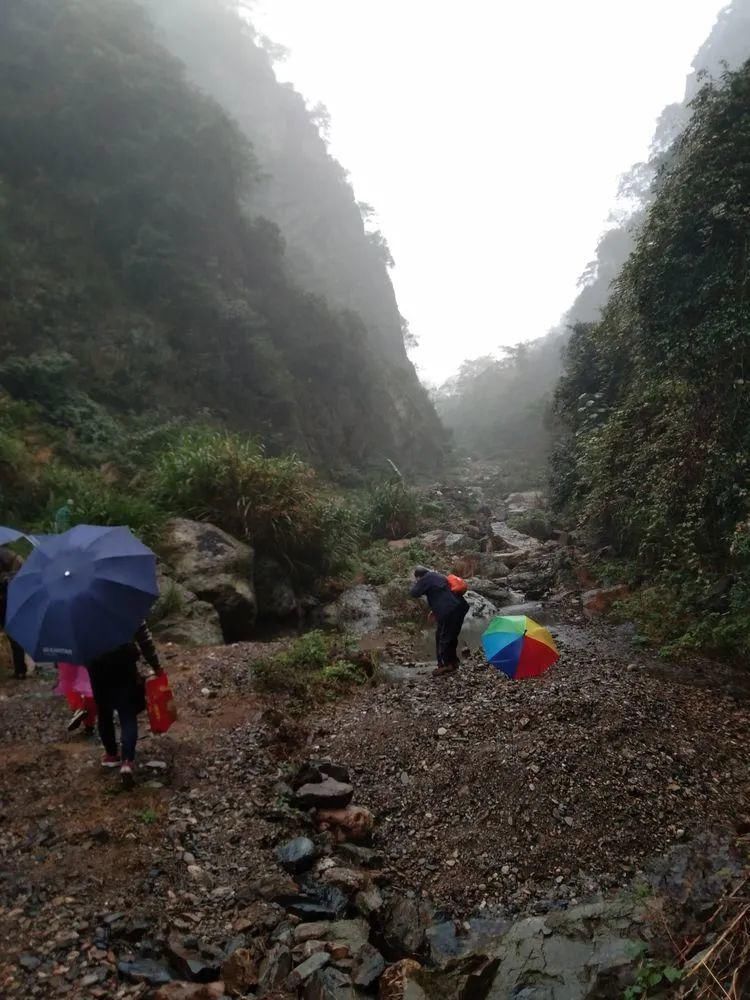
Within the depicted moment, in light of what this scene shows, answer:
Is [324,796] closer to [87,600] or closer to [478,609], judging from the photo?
[87,600]

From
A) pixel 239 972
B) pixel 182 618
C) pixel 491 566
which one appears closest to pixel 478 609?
pixel 491 566

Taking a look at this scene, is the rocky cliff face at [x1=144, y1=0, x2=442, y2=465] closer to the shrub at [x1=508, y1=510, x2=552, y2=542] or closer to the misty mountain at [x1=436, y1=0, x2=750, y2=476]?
the misty mountain at [x1=436, y1=0, x2=750, y2=476]

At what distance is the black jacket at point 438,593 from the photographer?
25.8ft

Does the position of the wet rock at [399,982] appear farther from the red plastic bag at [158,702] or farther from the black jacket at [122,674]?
the black jacket at [122,674]

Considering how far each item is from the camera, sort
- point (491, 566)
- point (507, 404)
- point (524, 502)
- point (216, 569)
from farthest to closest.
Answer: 1. point (507, 404)
2. point (524, 502)
3. point (491, 566)
4. point (216, 569)

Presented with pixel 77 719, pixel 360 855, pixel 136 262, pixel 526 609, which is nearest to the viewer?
pixel 360 855

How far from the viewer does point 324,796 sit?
4910mm

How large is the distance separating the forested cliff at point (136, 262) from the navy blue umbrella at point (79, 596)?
9.48 m

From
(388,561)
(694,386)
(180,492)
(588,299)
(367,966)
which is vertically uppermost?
(588,299)

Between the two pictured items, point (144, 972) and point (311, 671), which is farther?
point (311, 671)

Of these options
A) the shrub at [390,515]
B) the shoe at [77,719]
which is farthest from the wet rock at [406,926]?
the shrub at [390,515]

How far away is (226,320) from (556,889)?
20.1m

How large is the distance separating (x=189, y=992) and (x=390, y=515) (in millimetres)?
15235

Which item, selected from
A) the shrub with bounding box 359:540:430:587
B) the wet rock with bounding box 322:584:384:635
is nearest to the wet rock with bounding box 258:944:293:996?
the wet rock with bounding box 322:584:384:635
